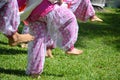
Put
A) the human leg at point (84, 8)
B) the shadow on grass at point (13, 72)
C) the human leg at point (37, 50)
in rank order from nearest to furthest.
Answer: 1. the human leg at point (37, 50)
2. the shadow on grass at point (13, 72)
3. the human leg at point (84, 8)

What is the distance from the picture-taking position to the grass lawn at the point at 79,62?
4.91 meters

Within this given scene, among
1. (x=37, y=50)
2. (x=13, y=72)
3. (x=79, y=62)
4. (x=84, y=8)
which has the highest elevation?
(x=84, y=8)

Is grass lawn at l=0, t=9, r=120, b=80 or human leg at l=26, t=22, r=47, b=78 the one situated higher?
human leg at l=26, t=22, r=47, b=78

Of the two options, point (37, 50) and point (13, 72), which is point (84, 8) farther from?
point (13, 72)

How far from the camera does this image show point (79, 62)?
550cm

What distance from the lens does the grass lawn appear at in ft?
16.1

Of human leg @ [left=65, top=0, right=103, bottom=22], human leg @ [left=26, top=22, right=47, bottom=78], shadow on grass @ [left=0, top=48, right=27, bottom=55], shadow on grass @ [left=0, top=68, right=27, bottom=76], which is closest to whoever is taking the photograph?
human leg @ [left=26, top=22, right=47, bottom=78]

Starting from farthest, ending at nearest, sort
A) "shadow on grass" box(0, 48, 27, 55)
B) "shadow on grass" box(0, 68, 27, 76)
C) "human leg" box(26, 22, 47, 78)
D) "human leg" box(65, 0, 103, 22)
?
"shadow on grass" box(0, 48, 27, 55) < "human leg" box(65, 0, 103, 22) < "shadow on grass" box(0, 68, 27, 76) < "human leg" box(26, 22, 47, 78)

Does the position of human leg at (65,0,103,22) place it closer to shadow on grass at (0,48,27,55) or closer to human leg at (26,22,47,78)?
human leg at (26,22,47,78)

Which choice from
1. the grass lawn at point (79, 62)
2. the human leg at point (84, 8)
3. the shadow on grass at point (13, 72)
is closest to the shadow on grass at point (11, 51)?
the grass lawn at point (79, 62)

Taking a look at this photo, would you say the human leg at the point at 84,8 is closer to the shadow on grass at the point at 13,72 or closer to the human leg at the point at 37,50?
the human leg at the point at 37,50

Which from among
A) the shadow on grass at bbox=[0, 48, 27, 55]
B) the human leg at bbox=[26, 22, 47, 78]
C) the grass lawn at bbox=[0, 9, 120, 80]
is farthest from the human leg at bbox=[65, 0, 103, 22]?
the shadow on grass at bbox=[0, 48, 27, 55]

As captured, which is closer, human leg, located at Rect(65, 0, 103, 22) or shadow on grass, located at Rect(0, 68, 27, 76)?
shadow on grass, located at Rect(0, 68, 27, 76)

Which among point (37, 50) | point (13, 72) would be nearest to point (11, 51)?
point (13, 72)
